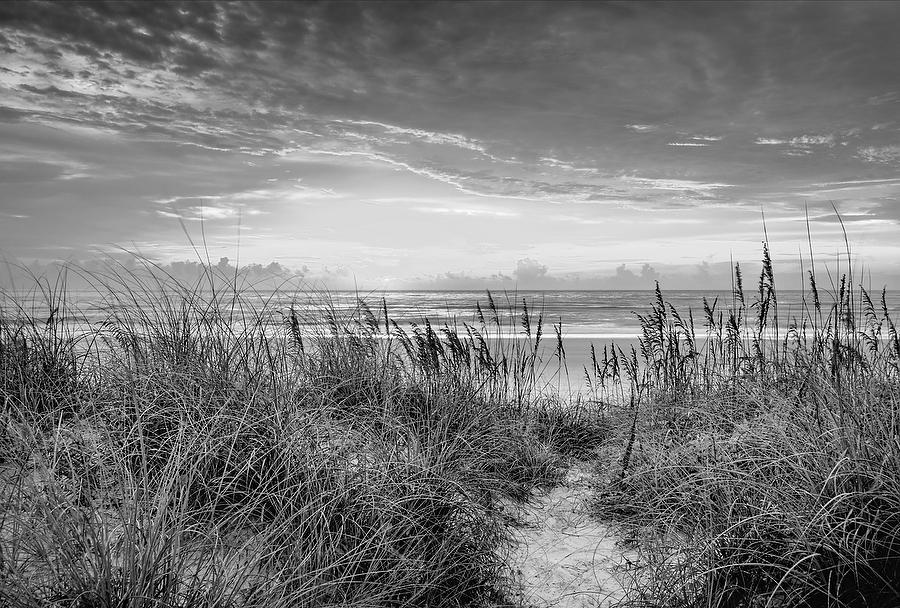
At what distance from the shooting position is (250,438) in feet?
11.0

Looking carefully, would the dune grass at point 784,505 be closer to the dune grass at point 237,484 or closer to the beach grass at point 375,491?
the beach grass at point 375,491

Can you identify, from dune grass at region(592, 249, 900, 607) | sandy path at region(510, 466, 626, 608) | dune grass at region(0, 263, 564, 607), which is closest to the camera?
dune grass at region(0, 263, 564, 607)

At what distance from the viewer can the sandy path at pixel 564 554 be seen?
3.35 meters

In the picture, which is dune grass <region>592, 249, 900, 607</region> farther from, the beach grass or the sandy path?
the sandy path

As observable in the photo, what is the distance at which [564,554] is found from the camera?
385 cm

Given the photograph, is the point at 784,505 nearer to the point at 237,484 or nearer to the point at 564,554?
the point at 564,554

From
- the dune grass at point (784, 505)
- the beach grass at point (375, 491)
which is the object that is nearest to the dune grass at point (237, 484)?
the beach grass at point (375, 491)

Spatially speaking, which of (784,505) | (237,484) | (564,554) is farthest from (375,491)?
(784,505)

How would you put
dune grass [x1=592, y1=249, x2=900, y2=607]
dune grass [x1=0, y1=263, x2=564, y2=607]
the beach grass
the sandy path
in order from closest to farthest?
dune grass [x1=0, y1=263, x2=564, y2=607] → the beach grass → dune grass [x1=592, y1=249, x2=900, y2=607] → the sandy path

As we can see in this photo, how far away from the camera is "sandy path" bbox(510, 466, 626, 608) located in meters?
3.35

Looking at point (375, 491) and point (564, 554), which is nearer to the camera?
point (375, 491)

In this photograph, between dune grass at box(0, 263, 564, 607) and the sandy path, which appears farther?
the sandy path

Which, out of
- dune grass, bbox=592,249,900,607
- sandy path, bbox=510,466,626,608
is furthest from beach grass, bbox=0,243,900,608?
sandy path, bbox=510,466,626,608

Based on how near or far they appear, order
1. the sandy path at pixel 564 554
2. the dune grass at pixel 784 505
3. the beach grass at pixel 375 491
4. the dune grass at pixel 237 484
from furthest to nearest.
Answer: the sandy path at pixel 564 554
the dune grass at pixel 784 505
the beach grass at pixel 375 491
the dune grass at pixel 237 484
